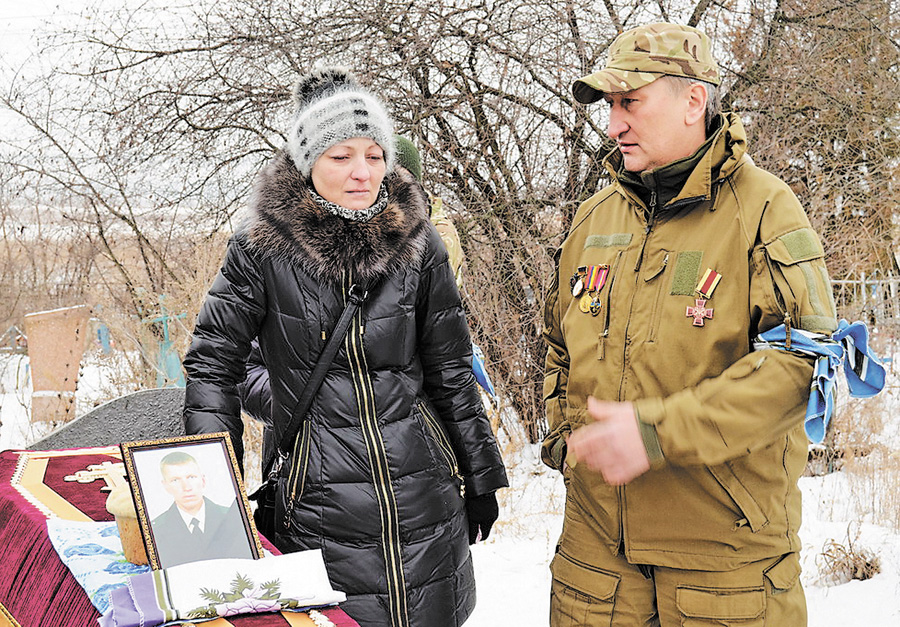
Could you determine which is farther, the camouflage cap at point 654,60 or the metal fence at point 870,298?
the metal fence at point 870,298

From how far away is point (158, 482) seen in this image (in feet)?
5.88

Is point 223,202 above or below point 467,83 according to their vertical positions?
below

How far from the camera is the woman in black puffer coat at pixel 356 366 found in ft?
7.29

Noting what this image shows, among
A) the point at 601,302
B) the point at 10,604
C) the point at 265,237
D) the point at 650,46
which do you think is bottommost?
the point at 10,604

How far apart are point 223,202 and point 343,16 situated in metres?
2.05

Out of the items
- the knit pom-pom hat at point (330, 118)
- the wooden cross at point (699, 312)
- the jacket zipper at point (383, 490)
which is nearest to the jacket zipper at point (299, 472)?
the jacket zipper at point (383, 490)

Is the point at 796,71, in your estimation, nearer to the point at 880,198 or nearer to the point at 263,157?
the point at 880,198

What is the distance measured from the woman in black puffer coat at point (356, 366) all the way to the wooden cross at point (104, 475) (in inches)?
20.2

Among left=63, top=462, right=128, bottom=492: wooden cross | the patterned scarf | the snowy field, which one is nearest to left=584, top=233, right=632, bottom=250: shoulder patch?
the patterned scarf

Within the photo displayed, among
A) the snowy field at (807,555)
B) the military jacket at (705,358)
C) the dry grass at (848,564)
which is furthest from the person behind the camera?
the dry grass at (848,564)

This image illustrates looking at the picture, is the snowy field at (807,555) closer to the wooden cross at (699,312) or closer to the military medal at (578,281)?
the military medal at (578,281)

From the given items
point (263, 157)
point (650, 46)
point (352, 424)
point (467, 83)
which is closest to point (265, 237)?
point (352, 424)

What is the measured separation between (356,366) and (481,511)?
0.60 meters

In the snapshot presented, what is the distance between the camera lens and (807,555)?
4461mm
